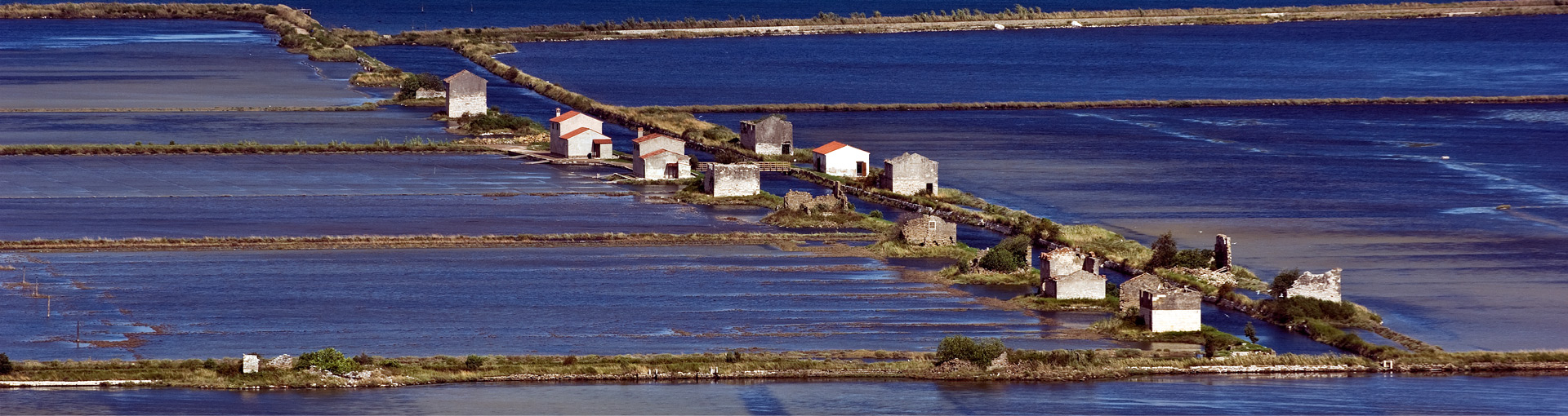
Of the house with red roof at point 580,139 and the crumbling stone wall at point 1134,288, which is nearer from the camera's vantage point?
the crumbling stone wall at point 1134,288

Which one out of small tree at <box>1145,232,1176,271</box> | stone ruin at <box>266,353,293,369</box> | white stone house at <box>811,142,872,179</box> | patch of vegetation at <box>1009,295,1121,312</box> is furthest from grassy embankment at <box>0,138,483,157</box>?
stone ruin at <box>266,353,293,369</box>

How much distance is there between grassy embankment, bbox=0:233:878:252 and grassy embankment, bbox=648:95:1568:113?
37.8 meters

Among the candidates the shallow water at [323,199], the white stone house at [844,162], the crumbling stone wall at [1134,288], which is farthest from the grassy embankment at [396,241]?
the white stone house at [844,162]

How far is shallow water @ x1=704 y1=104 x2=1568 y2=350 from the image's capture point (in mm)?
54406

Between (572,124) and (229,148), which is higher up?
(572,124)

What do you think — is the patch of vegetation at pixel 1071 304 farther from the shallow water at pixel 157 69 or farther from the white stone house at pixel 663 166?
the shallow water at pixel 157 69

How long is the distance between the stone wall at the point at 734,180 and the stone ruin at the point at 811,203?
4.72 m

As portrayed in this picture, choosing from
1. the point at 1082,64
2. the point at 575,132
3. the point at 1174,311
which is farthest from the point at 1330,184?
the point at 1082,64

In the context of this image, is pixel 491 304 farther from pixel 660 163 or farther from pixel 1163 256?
pixel 660 163

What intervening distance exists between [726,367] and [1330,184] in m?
39.8

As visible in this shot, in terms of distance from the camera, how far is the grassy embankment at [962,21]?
511ft

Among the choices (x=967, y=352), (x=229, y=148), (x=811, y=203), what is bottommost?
(x=967, y=352)

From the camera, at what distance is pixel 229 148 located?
8344 cm

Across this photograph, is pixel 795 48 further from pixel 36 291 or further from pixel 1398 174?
pixel 36 291
